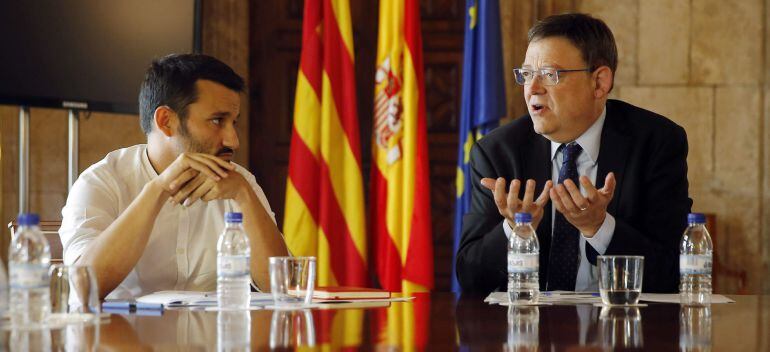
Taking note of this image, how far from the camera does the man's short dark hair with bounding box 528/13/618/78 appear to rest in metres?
3.28

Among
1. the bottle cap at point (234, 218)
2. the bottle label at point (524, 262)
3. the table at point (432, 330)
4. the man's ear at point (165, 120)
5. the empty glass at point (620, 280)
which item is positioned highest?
the man's ear at point (165, 120)

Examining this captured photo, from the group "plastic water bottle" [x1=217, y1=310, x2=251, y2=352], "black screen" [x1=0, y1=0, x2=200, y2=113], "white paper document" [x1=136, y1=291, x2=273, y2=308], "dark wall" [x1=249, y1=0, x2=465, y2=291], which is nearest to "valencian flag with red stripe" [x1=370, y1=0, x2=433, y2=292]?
"dark wall" [x1=249, y1=0, x2=465, y2=291]

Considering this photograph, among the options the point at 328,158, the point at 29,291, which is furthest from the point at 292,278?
the point at 328,158

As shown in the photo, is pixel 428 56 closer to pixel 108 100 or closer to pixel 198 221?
pixel 108 100

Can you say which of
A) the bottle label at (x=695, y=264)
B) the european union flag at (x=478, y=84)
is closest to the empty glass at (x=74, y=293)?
the bottle label at (x=695, y=264)

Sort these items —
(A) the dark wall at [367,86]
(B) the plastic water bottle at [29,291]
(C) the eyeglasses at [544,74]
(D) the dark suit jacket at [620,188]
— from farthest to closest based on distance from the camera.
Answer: (A) the dark wall at [367,86] < (C) the eyeglasses at [544,74] < (D) the dark suit jacket at [620,188] < (B) the plastic water bottle at [29,291]

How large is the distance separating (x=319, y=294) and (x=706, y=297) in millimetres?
943

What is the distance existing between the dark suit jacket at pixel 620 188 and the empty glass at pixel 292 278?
0.77 meters

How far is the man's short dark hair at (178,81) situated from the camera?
3.19 meters

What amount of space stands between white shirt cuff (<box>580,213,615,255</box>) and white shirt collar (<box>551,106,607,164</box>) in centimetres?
40

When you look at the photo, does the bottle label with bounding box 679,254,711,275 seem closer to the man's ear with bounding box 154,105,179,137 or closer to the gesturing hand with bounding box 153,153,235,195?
the gesturing hand with bounding box 153,153,235,195

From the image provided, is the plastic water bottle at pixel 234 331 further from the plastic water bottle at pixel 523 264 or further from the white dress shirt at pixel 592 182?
the white dress shirt at pixel 592 182

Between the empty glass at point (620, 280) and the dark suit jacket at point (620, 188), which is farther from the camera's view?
the dark suit jacket at point (620, 188)

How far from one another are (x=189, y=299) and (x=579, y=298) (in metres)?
0.94
